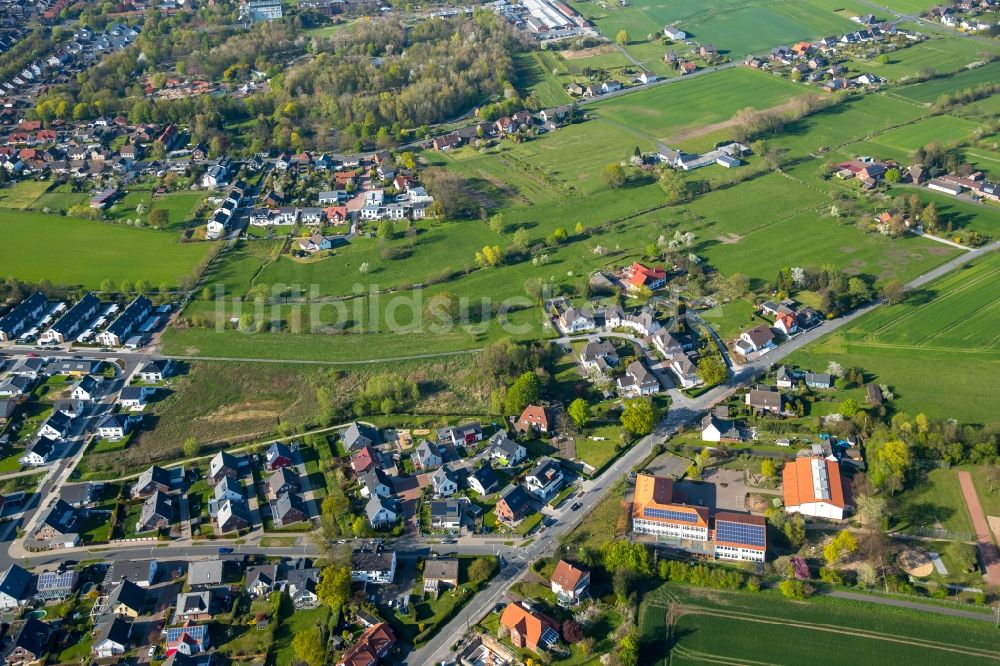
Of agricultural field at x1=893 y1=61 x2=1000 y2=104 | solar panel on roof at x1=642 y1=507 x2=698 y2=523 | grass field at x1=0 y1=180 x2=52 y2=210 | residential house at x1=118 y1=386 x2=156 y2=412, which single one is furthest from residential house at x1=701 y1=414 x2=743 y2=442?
grass field at x1=0 y1=180 x2=52 y2=210

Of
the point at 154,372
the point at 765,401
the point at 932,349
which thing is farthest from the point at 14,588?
the point at 932,349

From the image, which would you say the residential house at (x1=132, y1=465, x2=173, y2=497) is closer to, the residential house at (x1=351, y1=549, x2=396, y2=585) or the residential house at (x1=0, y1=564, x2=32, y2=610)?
the residential house at (x1=0, y1=564, x2=32, y2=610)

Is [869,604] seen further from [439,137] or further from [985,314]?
[439,137]

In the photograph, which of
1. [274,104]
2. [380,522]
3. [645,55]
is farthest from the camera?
[645,55]

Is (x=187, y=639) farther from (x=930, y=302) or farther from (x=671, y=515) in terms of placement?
(x=930, y=302)

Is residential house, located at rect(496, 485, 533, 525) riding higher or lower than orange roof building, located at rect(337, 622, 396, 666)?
higher

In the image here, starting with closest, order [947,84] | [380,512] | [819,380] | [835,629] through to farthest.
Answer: [835,629], [380,512], [819,380], [947,84]

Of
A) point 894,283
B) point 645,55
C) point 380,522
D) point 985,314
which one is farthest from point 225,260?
point 645,55
